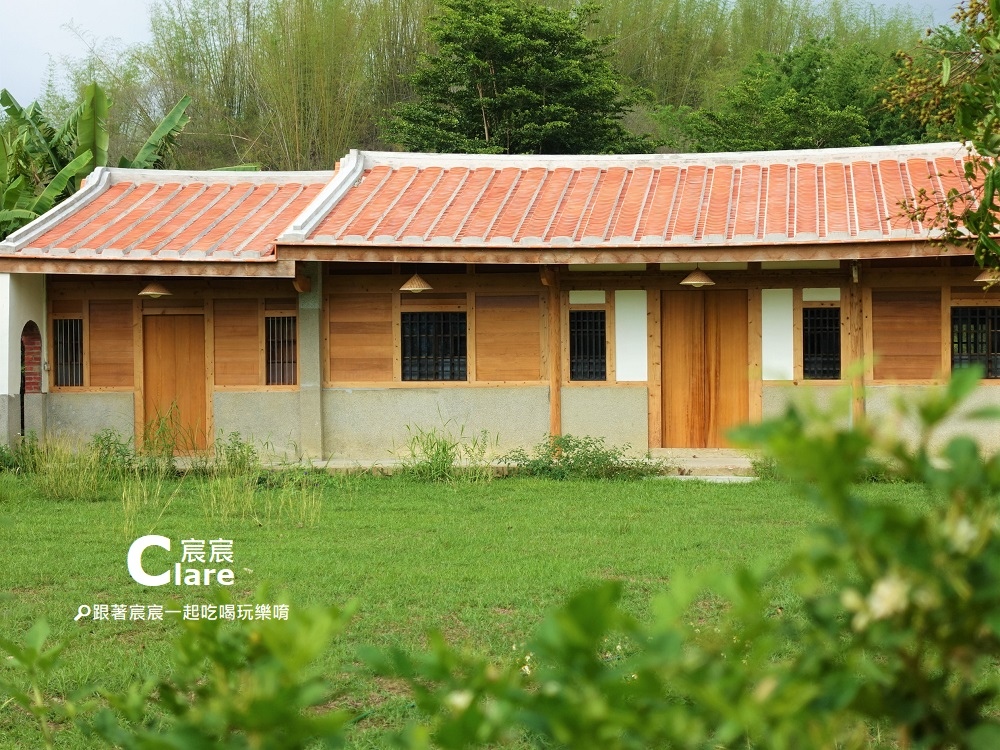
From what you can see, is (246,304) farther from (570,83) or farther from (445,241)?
(570,83)

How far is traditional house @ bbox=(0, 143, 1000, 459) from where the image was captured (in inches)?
543

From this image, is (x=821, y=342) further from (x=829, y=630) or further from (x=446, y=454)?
(x=829, y=630)

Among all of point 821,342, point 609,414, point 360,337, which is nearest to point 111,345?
point 360,337

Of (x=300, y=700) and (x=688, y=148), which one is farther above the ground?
(x=688, y=148)

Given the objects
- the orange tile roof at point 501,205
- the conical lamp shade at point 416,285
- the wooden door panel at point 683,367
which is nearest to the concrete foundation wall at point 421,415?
the conical lamp shade at point 416,285

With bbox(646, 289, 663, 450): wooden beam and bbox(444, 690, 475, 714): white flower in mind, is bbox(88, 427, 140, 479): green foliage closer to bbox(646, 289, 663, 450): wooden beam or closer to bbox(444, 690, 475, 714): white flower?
bbox(646, 289, 663, 450): wooden beam

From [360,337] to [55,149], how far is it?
9.87m

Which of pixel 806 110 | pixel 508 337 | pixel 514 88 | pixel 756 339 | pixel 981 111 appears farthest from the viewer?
pixel 514 88

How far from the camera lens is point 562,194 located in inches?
610

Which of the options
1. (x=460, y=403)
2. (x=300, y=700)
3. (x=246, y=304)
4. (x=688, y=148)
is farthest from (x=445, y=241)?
(x=688, y=148)

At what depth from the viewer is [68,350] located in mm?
15344

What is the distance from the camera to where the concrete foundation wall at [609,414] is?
47.1 ft

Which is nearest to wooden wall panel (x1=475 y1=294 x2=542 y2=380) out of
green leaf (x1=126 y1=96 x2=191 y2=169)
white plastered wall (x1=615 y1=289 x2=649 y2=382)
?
white plastered wall (x1=615 y1=289 x2=649 y2=382)

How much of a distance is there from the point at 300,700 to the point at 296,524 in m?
8.93
